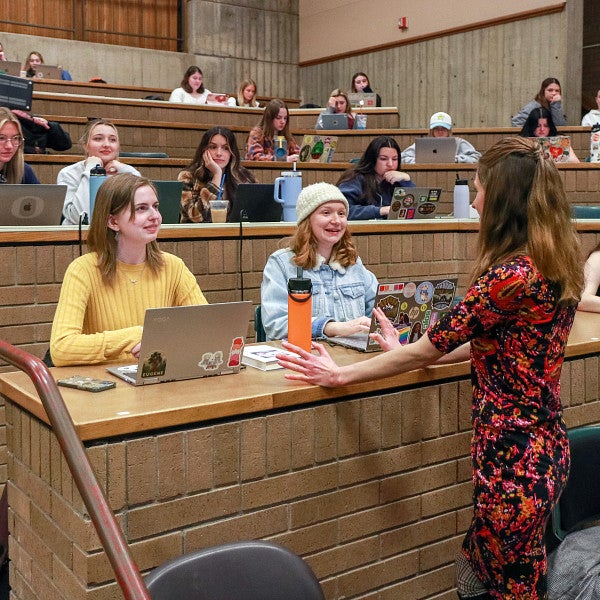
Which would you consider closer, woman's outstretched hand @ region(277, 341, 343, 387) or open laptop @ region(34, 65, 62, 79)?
woman's outstretched hand @ region(277, 341, 343, 387)

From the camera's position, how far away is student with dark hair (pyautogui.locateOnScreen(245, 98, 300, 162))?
6781mm

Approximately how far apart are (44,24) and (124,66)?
113 centimetres

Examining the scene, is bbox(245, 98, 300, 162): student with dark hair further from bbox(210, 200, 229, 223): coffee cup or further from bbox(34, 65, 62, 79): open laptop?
bbox(34, 65, 62, 79): open laptop

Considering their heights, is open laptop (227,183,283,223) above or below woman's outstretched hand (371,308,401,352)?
above

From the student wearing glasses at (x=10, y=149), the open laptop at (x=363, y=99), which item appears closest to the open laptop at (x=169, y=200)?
the student wearing glasses at (x=10, y=149)

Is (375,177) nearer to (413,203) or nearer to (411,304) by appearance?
(413,203)

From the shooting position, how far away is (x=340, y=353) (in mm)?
2322

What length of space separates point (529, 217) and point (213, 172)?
10.3ft

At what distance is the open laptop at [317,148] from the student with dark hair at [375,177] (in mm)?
1018

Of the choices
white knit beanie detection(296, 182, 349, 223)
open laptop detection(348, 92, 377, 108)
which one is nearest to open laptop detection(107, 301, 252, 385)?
white knit beanie detection(296, 182, 349, 223)

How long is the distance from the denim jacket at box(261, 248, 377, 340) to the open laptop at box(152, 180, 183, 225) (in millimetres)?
1073

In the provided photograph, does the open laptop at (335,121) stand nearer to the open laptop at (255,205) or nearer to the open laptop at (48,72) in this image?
the open laptop at (48,72)

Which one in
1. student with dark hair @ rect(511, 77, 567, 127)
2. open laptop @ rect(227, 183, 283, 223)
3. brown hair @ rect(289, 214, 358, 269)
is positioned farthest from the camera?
student with dark hair @ rect(511, 77, 567, 127)

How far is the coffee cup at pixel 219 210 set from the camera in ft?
13.8
